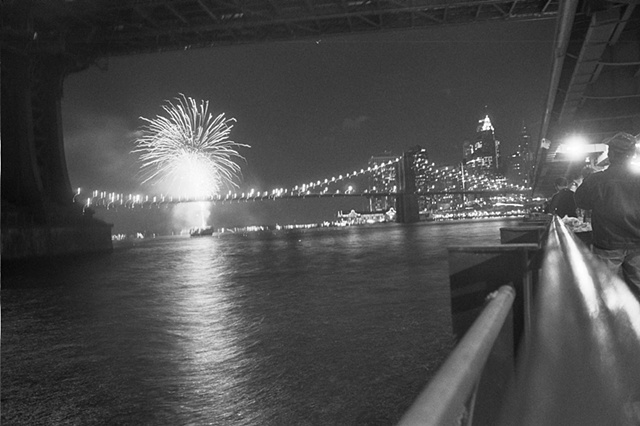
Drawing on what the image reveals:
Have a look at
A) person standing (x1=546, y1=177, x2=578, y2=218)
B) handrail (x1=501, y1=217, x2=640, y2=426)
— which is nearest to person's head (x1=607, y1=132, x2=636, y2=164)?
handrail (x1=501, y1=217, x2=640, y2=426)

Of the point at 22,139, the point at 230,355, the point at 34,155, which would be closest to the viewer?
the point at 230,355

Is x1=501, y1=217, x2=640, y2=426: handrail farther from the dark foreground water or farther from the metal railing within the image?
the dark foreground water

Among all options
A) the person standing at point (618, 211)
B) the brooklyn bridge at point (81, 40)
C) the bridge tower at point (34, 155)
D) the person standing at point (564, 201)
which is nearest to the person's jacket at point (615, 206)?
the person standing at point (618, 211)

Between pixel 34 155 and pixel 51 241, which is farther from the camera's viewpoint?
pixel 51 241

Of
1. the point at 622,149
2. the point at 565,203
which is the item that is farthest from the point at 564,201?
the point at 622,149

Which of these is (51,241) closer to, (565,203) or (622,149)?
(565,203)

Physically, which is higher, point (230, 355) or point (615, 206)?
point (615, 206)

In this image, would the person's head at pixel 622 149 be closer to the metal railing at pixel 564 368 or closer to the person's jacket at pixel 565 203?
the metal railing at pixel 564 368
